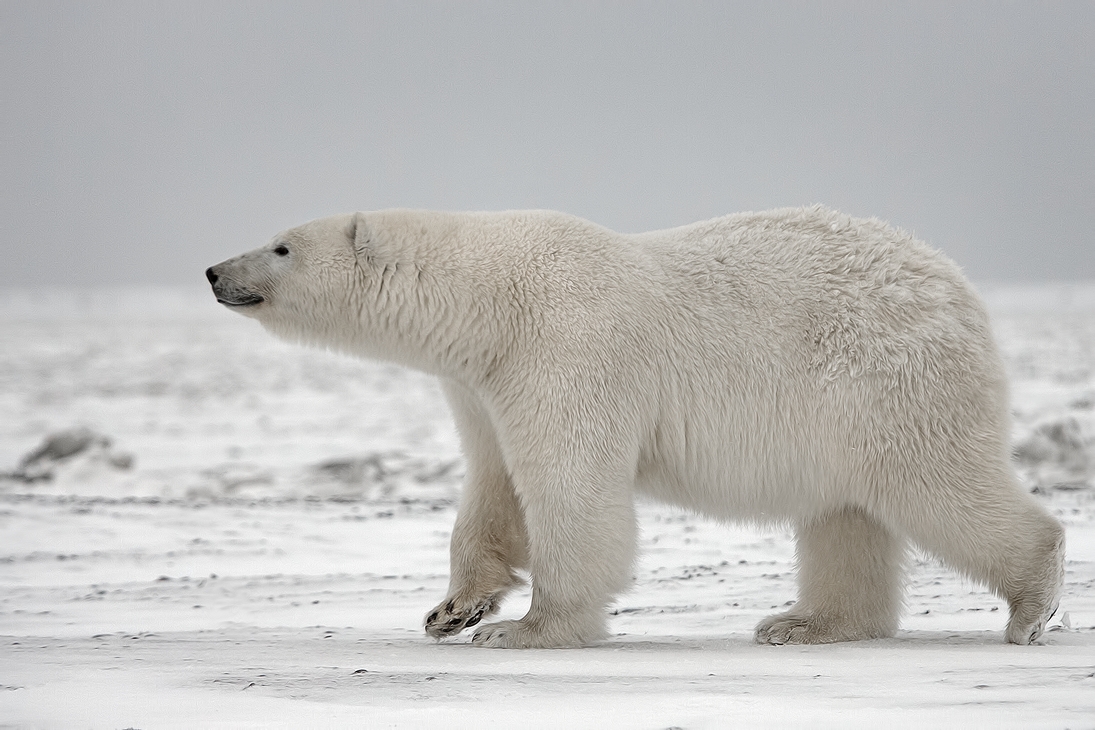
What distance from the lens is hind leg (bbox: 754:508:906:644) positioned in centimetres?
439

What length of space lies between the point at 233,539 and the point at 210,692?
3.23 metres

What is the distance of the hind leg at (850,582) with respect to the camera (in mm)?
4391

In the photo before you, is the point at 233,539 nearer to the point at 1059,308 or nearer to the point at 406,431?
the point at 406,431

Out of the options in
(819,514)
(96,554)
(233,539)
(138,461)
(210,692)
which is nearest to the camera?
(210,692)

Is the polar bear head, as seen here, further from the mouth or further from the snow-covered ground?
the snow-covered ground

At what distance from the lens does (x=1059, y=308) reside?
4834 centimetres

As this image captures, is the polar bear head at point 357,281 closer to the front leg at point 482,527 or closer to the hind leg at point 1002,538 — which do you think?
the front leg at point 482,527

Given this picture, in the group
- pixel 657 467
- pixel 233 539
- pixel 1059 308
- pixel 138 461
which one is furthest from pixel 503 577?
pixel 1059 308

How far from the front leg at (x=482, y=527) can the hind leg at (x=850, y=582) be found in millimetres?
936

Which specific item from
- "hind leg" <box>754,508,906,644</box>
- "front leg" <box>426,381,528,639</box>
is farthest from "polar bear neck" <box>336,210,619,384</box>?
"hind leg" <box>754,508,906,644</box>

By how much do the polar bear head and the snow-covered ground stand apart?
104 cm

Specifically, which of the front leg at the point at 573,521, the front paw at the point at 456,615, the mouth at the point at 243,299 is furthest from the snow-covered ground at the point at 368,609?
the mouth at the point at 243,299

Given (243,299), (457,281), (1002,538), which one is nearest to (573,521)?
(457,281)

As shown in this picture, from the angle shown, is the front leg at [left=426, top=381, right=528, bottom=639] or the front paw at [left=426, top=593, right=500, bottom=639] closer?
the front paw at [left=426, top=593, right=500, bottom=639]
